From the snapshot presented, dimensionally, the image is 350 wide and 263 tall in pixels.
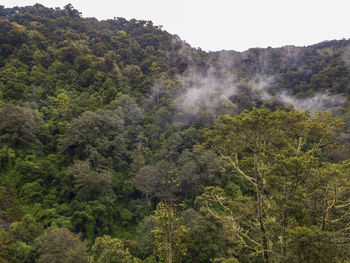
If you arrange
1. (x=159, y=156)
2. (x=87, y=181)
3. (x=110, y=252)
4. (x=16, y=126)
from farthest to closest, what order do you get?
(x=159, y=156) → (x=16, y=126) → (x=87, y=181) → (x=110, y=252)

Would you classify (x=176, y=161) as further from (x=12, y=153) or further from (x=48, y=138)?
(x=12, y=153)

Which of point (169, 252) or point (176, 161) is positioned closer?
point (169, 252)

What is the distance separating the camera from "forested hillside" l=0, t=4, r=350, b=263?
A: 7047mm

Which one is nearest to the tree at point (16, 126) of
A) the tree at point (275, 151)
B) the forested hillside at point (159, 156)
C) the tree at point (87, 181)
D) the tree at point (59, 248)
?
the forested hillside at point (159, 156)

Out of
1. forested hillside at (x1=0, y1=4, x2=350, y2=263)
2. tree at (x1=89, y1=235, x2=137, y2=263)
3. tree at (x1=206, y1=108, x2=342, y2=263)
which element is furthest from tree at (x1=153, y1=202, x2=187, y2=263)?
tree at (x1=206, y1=108, x2=342, y2=263)

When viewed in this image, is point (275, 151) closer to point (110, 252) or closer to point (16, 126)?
point (110, 252)

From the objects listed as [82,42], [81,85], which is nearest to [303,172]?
[81,85]

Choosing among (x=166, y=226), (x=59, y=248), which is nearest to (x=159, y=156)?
(x=59, y=248)

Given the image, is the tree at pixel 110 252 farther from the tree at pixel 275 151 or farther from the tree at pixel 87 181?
the tree at pixel 87 181

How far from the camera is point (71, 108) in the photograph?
26.3 meters

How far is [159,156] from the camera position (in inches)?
1097

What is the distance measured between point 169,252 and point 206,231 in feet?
21.1

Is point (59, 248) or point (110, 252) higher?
point (110, 252)

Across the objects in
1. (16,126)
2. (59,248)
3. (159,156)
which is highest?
(16,126)
